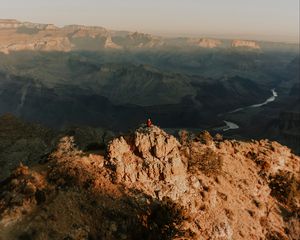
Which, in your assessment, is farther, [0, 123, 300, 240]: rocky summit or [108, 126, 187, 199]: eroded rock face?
[108, 126, 187, 199]: eroded rock face

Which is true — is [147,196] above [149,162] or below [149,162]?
below

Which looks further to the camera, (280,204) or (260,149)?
(260,149)

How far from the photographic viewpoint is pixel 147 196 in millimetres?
Answer: 36844

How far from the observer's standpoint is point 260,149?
189ft

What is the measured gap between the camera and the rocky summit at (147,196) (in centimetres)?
3219

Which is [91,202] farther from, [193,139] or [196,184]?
[193,139]

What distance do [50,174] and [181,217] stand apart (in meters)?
11.0

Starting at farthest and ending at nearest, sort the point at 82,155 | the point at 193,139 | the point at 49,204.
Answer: the point at 193,139, the point at 82,155, the point at 49,204

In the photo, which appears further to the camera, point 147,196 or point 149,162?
point 149,162

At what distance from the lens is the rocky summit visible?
32.2 meters

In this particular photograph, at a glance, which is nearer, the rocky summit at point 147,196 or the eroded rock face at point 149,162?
the rocky summit at point 147,196

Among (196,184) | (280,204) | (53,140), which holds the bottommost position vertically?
(53,140)

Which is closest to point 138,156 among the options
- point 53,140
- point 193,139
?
point 193,139

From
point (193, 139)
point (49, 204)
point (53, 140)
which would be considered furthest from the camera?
point (53, 140)
